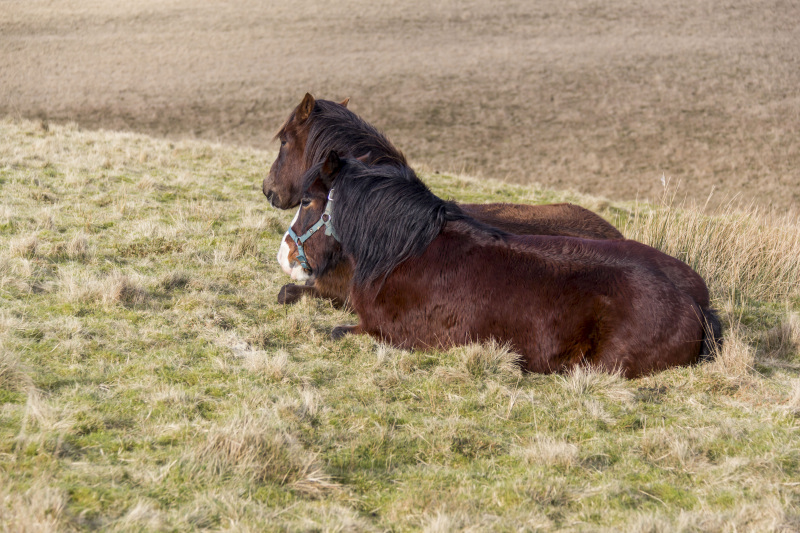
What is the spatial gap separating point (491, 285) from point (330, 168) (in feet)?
5.17

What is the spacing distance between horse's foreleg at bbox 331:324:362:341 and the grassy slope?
0.07 metres

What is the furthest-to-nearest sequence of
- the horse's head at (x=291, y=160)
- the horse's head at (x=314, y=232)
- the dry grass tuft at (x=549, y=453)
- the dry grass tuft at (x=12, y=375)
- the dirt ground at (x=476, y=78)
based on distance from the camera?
the dirt ground at (x=476, y=78), the horse's head at (x=291, y=160), the horse's head at (x=314, y=232), the dry grass tuft at (x=12, y=375), the dry grass tuft at (x=549, y=453)

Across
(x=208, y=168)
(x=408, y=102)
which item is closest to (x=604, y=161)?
(x=408, y=102)

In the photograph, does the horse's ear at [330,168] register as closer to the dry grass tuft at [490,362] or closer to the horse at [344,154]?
the horse at [344,154]

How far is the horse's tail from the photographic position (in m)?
4.41

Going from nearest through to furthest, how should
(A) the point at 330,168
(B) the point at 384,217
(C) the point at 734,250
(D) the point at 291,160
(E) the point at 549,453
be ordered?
1. (E) the point at 549,453
2. (B) the point at 384,217
3. (A) the point at 330,168
4. (D) the point at 291,160
5. (C) the point at 734,250

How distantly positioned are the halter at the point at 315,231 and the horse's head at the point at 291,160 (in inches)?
53.7

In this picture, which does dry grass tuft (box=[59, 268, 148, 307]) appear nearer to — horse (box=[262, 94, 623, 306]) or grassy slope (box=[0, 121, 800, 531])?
grassy slope (box=[0, 121, 800, 531])

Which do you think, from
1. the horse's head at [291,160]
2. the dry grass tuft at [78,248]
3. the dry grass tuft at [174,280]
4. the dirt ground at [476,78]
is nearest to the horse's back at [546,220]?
the horse's head at [291,160]

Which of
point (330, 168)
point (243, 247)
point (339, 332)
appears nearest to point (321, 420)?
point (339, 332)

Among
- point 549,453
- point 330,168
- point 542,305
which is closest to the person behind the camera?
point 549,453

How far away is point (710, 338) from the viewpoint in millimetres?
4414

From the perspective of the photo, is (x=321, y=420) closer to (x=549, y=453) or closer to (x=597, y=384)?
(x=549, y=453)

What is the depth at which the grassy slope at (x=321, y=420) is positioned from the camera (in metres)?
2.78
